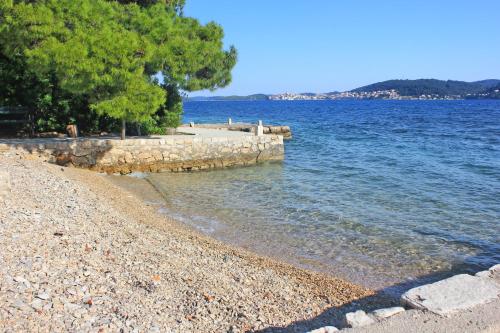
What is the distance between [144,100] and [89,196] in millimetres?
5462

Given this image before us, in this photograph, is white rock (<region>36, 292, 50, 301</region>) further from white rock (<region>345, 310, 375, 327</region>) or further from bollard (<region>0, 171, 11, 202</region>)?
bollard (<region>0, 171, 11, 202</region>)

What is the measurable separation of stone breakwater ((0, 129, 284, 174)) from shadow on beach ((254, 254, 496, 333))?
41.4 ft

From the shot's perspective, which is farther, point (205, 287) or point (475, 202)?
point (475, 202)

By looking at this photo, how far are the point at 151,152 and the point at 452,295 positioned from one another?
47.6ft

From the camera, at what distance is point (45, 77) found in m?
17.8

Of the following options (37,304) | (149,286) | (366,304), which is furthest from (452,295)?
(37,304)

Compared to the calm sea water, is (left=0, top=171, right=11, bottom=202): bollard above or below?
above

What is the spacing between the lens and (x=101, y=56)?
550 inches

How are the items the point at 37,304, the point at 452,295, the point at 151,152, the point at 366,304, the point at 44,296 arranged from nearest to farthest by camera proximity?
the point at 37,304, the point at 44,296, the point at 452,295, the point at 366,304, the point at 151,152

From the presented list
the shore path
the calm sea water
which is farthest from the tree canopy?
the shore path

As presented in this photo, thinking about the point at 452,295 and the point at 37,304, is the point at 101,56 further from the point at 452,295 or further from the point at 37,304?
the point at 452,295

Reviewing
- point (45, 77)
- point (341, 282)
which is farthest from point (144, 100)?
point (341, 282)

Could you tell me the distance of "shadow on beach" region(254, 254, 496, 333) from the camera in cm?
512

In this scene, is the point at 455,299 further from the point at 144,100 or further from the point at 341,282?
the point at 144,100
